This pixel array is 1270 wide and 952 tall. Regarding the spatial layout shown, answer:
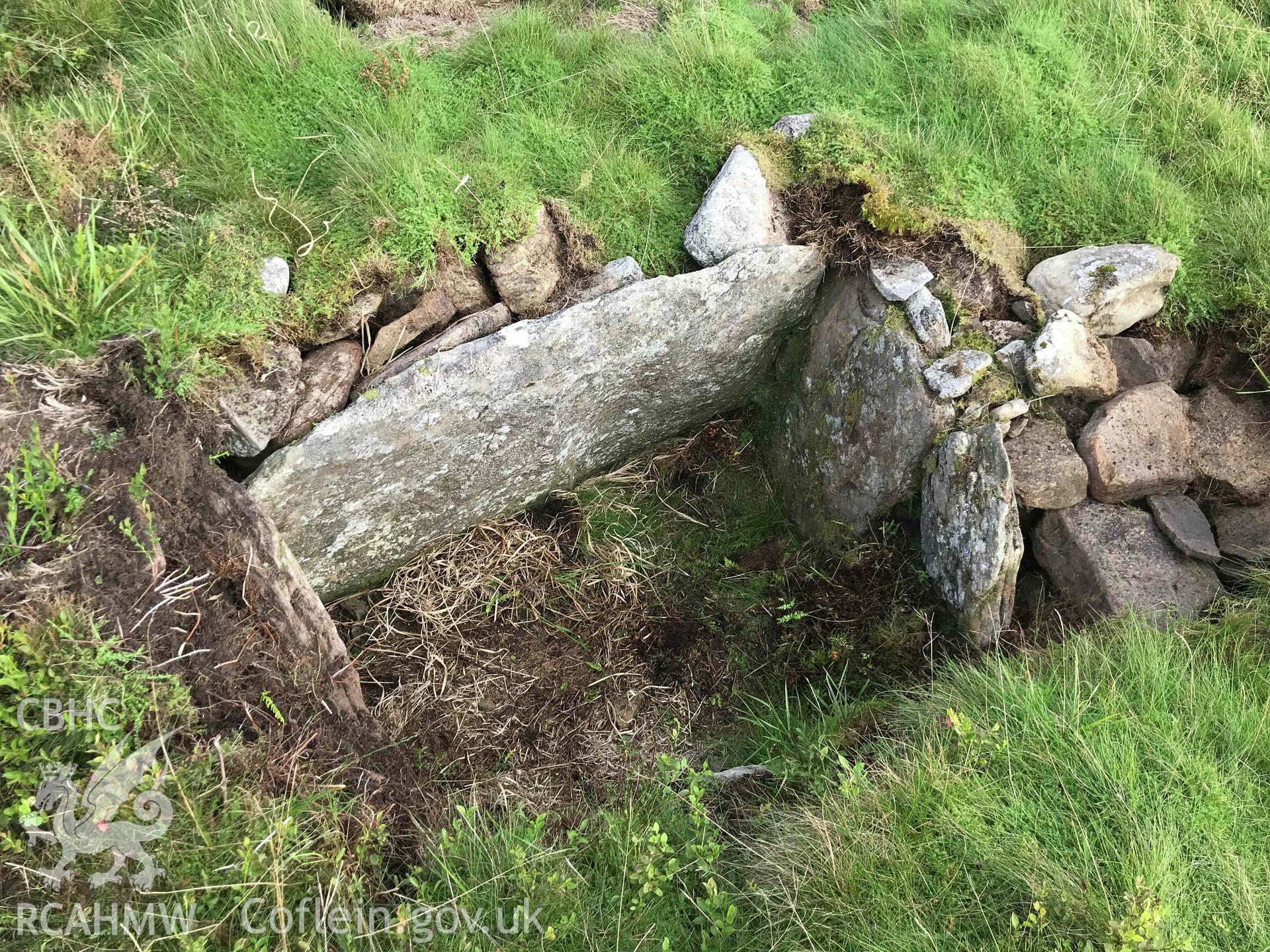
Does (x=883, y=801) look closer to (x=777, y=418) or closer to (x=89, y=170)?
(x=777, y=418)

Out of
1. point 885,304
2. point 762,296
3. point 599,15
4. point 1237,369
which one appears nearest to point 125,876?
point 762,296

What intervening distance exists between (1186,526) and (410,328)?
12.0ft

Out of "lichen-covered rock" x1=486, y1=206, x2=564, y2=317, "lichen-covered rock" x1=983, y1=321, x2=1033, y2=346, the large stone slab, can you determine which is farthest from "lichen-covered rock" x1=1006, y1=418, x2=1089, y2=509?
"lichen-covered rock" x1=486, y1=206, x2=564, y2=317

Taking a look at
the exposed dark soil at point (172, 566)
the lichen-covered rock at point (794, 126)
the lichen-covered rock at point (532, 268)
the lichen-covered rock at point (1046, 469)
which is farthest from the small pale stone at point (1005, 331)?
the exposed dark soil at point (172, 566)

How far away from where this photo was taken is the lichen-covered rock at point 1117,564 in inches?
138

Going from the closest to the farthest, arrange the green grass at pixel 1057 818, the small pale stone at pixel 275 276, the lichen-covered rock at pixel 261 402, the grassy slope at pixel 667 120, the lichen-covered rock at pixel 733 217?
the green grass at pixel 1057 818 < the lichen-covered rock at pixel 261 402 < the small pale stone at pixel 275 276 < the grassy slope at pixel 667 120 < the lichen-covered rock at pixel 733 217

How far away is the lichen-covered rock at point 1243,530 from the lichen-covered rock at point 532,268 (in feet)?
10.9

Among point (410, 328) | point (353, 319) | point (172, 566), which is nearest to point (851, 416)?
point (410, 328)

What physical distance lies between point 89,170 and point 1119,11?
214 inches

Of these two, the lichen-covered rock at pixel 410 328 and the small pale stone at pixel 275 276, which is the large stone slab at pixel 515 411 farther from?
the small pale stone at pixel 275 276

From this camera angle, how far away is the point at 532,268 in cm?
387

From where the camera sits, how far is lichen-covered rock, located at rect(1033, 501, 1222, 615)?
11.5ft

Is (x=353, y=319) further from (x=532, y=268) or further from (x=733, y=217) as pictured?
(x=733, y=217)

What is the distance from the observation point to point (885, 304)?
392 centimetres
